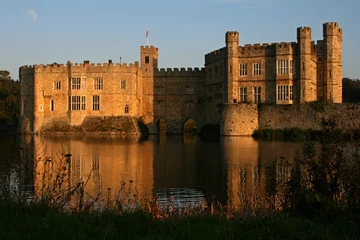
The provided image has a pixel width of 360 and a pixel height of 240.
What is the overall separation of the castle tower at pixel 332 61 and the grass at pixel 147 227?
40.6m

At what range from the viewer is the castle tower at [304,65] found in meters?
43.2

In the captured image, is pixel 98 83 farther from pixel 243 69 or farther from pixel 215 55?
pixel 243 69

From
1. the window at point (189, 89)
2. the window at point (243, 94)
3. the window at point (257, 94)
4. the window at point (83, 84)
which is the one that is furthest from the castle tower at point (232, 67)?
the window at point (83, 84)

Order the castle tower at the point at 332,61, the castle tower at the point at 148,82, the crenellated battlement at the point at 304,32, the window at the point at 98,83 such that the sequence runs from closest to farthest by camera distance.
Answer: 1. the crenellated battlement at the point at 304,32
2. the castle tower at the point at 332,61
3. the window at the point at 98,83
4. the castle tower at the point at 148,82

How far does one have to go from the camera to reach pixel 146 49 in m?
57.2

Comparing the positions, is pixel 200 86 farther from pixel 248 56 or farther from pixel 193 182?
pixel 193 182

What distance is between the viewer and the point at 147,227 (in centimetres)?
676

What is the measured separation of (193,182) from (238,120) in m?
27.2

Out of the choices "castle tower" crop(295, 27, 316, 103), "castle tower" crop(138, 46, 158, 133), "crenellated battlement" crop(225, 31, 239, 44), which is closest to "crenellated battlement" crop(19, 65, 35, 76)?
"castle tower" crop(138, 46, 158, 133)

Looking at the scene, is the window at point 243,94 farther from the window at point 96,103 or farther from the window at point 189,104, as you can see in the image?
the window at point 96,103

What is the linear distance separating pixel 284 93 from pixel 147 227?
130ft

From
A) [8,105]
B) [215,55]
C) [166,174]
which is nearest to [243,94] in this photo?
[215,55]

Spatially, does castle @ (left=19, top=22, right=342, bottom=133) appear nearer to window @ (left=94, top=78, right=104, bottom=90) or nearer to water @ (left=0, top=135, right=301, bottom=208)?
window @ (left=94, top=78, right=104, bottom=90)

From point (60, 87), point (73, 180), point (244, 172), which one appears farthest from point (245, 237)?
point (60, 87)
